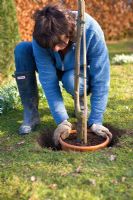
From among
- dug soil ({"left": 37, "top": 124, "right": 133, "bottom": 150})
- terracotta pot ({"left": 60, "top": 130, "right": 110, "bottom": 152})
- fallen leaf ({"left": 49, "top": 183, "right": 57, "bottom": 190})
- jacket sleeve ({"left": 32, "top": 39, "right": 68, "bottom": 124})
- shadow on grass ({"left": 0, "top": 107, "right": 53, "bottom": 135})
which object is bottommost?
shadow on grass ({"left": 0, "top": 107, "right": 53, "bottom": 135})

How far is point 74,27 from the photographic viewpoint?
3.50 meters

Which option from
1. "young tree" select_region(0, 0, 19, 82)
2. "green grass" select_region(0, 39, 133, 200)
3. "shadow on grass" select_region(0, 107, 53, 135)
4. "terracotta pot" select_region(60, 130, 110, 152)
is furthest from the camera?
"young tree" select_region(0, 0, 19, 82)

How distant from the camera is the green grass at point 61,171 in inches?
124

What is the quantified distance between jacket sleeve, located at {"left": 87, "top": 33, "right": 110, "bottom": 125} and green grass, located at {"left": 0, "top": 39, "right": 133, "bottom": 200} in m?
0.33

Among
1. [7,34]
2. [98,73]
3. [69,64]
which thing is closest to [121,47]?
[7,34]


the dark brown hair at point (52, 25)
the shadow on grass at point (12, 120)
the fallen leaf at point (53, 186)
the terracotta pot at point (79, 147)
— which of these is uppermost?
the dark brown hair at point (52, 25)

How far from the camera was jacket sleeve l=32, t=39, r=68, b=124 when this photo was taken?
3.89 metres

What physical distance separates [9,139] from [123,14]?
22.2 feet

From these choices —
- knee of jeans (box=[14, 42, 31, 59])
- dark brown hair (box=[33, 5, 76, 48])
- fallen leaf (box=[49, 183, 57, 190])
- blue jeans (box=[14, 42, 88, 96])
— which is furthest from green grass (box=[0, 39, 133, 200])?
dark brown hair (box=[33, 5, 76, 48])

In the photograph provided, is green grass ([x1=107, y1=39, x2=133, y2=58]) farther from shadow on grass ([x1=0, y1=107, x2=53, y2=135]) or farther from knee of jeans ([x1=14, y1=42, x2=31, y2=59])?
knee of jeans ([x1=14, y1=42, x2=31, y2=59])

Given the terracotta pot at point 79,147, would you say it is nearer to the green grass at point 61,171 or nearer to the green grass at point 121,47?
the green grass at point 61,171

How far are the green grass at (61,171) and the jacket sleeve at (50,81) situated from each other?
12.9 inches

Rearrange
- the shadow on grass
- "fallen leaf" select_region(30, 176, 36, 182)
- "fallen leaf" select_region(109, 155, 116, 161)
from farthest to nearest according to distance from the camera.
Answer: the shadow on grass → "fallen leaf" select_region(109, 155, 116, 161) → "fallen leaf" select_region(30, 176, 36, 182)

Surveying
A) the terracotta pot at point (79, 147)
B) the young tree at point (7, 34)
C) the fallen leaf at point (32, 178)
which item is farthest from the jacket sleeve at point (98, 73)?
the young tree at point (7, 34)
